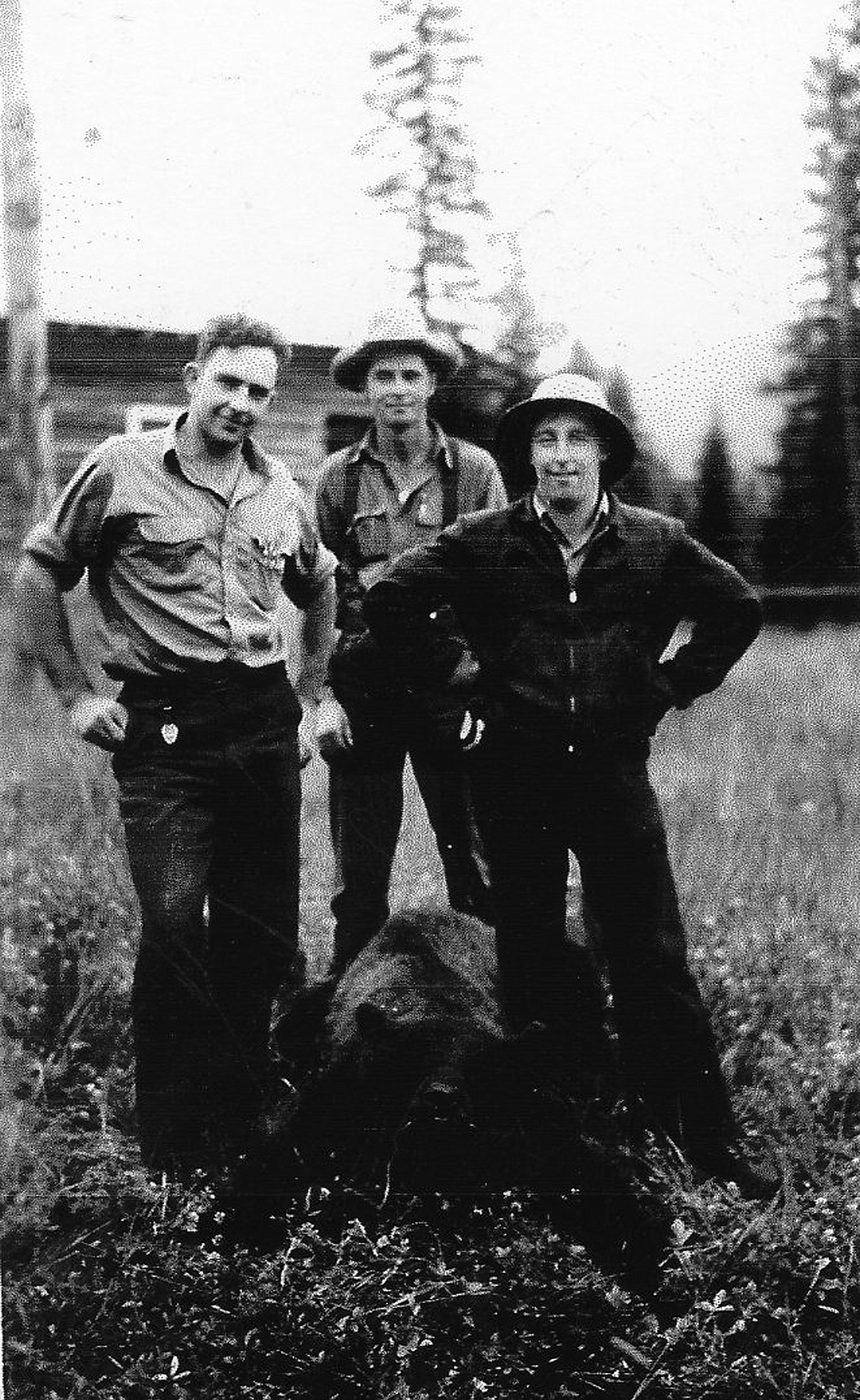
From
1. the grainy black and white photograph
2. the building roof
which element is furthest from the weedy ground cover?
the building roof

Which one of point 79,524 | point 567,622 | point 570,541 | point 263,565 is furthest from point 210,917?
point 570,541

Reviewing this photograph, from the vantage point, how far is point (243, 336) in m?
3.44

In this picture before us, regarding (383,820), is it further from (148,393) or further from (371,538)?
(148,393)

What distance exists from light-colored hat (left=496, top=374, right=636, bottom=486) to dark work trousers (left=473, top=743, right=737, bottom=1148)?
0.76 m

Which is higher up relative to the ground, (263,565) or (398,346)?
(398,346)

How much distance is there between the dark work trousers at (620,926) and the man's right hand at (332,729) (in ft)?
1.18

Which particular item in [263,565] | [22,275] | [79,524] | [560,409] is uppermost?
[22,275]

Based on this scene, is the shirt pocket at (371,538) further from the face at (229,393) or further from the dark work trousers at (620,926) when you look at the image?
the dark work trousers at (620,926)

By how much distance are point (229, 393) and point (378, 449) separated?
0.40 m

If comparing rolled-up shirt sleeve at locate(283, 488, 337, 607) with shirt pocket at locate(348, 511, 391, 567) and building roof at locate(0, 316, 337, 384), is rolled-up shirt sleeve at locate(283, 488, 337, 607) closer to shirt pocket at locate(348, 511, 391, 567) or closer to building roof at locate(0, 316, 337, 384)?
shirt pocket at locate(348, 511, 391, 567)

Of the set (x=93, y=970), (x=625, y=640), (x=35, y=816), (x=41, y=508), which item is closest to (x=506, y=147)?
(x=625, y=640)

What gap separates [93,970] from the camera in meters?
3.55

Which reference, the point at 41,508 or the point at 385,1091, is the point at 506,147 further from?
the point at 385,1091

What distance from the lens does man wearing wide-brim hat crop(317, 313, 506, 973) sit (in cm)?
346
